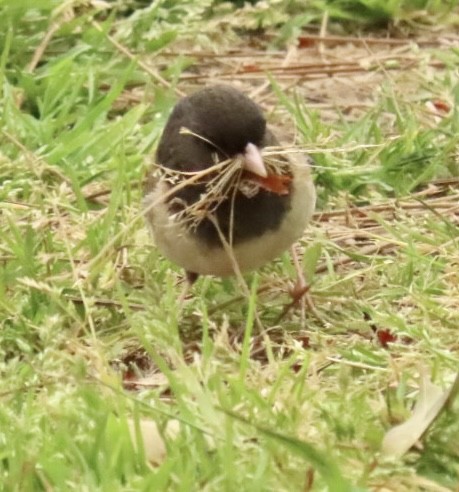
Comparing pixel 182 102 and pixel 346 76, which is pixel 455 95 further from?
pixel 182 102

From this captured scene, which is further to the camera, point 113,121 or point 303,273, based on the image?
point 113,121

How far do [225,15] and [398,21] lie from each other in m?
0.70

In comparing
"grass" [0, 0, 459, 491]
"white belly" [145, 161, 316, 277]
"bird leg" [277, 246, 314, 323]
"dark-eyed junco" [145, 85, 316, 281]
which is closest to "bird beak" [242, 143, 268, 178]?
"dark-eyed junco" [145, 85, 316, 281]

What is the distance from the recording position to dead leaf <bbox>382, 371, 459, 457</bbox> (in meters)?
2.09

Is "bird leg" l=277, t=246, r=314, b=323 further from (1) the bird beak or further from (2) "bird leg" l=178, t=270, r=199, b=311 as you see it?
(1) the bird beak

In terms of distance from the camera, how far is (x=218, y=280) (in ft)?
11.1

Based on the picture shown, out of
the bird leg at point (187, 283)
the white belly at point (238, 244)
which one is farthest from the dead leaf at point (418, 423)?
the bird leg at point (187, 283)

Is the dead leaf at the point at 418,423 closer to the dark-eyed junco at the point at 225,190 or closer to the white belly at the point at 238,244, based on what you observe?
the dark-eyed junco at the point at 225,190

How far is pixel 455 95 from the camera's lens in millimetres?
4227

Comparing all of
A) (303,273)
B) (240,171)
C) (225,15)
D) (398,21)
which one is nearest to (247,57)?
(225,15)

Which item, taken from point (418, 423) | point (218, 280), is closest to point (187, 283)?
point (218, 280)

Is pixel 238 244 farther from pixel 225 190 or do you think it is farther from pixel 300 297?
pixel 300 297

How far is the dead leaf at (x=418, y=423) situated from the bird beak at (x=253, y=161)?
67 centimetres

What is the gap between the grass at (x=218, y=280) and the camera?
6.88 ft
